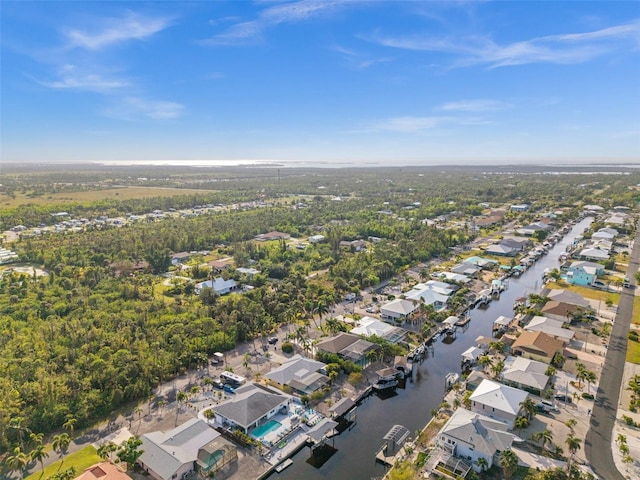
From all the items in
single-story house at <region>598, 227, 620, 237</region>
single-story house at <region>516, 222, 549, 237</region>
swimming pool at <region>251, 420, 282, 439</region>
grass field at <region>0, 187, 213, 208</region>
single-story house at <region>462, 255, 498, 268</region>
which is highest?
grass field at <region>0, 187, 213, 208</region>

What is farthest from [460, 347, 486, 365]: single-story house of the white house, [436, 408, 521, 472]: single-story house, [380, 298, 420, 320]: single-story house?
the white house

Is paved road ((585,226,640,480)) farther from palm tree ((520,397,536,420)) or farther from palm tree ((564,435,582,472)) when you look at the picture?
palm tree ((520,397,536,420))

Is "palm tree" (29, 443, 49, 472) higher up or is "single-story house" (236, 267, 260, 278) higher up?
"single-story house" (236, 267, 260, 278)

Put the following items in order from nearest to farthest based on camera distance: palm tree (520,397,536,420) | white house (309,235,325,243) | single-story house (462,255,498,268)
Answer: palm tree (520,397,536,420) → single-story house (462,255,498,268) → white house (309,235,325,243)

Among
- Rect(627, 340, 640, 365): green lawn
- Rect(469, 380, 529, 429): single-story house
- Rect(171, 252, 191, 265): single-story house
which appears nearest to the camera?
Rect(469, 380, 529, 429): single-story house

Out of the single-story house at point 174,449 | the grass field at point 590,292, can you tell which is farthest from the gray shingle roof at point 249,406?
the grass field at point 590,292
